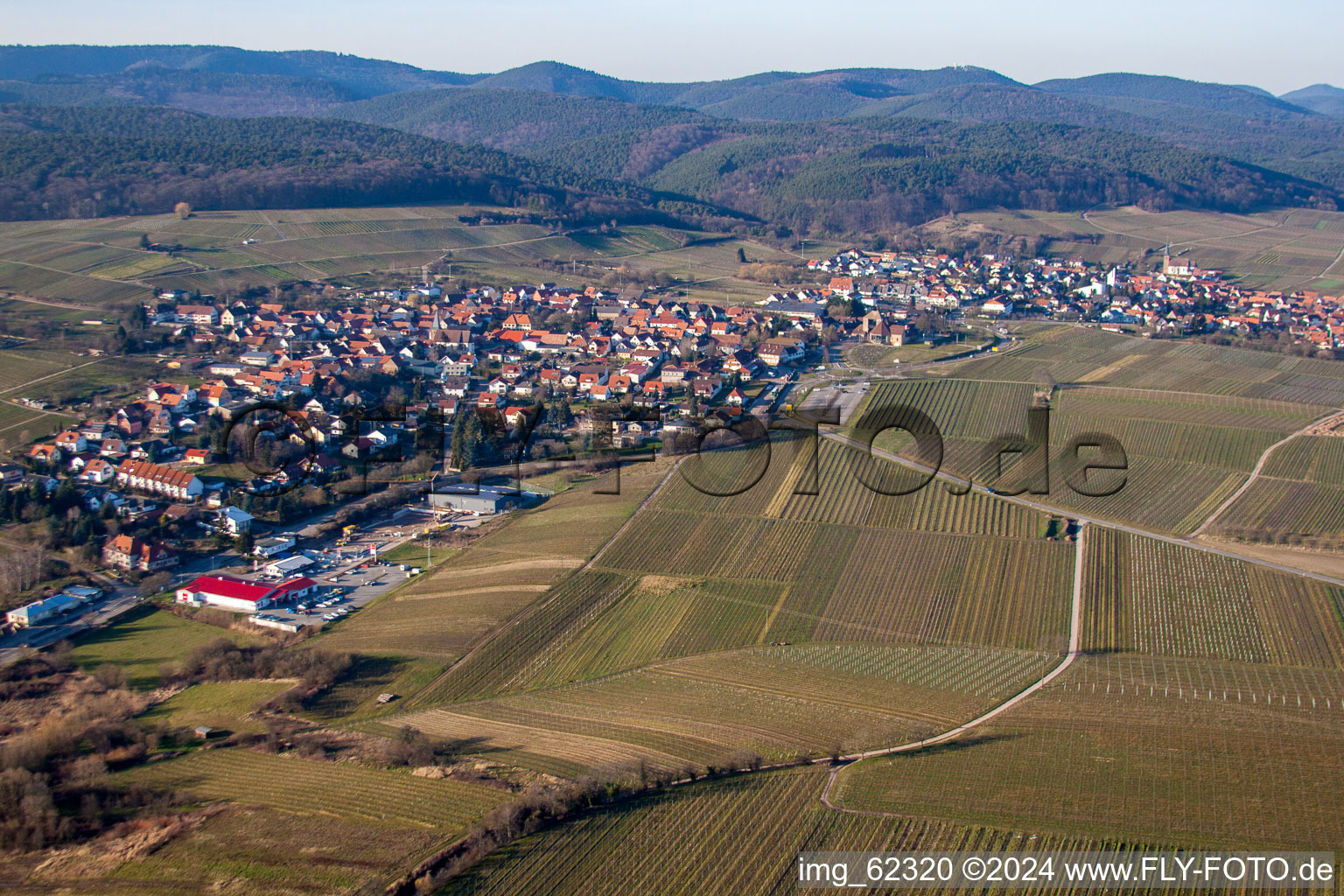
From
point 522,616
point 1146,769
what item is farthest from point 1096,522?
point 522,616

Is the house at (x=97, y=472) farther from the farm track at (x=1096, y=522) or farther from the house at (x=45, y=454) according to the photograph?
the farm track at (x=1096, y=522)

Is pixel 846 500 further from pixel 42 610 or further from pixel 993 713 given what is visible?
pixel 42 610

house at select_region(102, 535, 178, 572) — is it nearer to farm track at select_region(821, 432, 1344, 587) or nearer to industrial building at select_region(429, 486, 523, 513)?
industrial building at select_region(429, 486, 523, 513)

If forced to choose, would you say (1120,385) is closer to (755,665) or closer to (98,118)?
(755,665)

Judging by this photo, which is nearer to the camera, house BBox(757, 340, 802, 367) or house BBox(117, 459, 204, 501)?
house BBox(117, 459, 204, 501)

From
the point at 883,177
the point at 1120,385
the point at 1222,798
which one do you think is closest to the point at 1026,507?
the point at 1222,798

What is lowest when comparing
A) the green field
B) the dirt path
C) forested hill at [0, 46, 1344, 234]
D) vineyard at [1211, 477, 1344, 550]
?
vineyard at [1211, 477, 1344, 550]

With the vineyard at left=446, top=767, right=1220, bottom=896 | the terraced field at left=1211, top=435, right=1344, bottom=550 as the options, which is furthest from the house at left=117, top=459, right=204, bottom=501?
the terraced field at left=1211, top=435, right=1344, bottom=550
